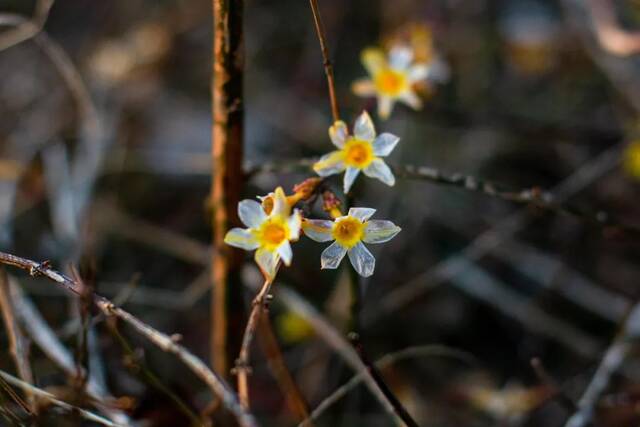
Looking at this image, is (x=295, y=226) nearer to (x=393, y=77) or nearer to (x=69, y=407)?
(x=69, y=407)

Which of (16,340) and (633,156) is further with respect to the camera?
(633,156)

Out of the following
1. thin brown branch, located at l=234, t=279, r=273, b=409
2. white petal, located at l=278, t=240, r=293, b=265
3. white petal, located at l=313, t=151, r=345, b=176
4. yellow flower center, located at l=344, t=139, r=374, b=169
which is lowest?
thin brown branch, located at l=234, t=279, r=273, b=409

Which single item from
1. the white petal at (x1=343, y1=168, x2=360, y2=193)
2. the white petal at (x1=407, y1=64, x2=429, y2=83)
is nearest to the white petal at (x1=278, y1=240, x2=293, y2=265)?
the white petal at (x1=343, y1=168, x2=360, y2=193)


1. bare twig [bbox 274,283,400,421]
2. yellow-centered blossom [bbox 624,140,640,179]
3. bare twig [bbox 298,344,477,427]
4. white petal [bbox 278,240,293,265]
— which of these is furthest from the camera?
yellow-centered blossom [bbox 624,140,640,179]

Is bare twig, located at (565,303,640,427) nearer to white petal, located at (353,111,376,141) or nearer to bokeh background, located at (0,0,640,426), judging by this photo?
bokeh background, located at (0,0,640,426)

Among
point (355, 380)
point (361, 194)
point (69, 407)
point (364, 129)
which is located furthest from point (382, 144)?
point (69, 407)

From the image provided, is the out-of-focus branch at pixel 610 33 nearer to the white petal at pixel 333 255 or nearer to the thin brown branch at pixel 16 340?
the white petal at pixel 333 255
